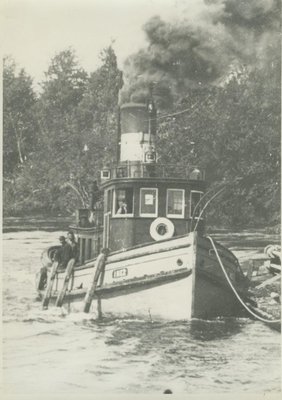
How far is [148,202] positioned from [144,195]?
0.11m

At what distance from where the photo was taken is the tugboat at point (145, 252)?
7629 mm

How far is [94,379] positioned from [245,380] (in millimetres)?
1485

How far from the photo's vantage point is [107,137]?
11.1 m

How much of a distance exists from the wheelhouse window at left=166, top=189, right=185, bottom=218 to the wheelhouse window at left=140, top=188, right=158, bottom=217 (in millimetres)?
172

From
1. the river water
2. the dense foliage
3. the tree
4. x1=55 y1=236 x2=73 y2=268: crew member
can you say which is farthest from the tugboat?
the tree

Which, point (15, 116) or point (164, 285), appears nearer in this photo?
point (15, 116)

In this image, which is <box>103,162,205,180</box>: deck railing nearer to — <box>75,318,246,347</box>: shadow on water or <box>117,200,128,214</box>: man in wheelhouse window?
<box>117,200,128,214</box>: man in wheelhouse window

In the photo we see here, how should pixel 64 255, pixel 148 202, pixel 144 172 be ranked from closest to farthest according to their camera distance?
pixel 148 202
pixel 144 172
pixel 64 255

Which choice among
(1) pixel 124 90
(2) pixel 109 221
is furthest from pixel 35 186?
(1) pixel 124 90

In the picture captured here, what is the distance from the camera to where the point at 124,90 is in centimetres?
902

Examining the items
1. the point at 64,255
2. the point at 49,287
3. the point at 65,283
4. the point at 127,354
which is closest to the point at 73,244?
the point at 64,255

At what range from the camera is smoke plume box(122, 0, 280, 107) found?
23.8ft

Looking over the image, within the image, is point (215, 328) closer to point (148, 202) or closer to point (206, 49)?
point (148, 202)

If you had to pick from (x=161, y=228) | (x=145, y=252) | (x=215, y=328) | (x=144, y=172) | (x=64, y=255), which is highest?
(x=144, y=172)
